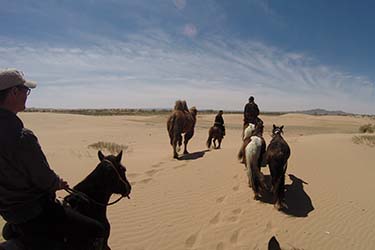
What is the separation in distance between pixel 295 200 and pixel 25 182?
6.86 metres

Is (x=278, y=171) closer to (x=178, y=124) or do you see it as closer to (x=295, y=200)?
(x=295, y=200)

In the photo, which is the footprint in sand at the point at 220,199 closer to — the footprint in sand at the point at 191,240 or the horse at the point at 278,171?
the horse at the point at 278,171

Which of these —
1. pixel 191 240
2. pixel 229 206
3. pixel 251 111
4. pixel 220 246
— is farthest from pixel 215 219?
pixel 251 111

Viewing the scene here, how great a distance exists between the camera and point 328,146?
14633 millimetres

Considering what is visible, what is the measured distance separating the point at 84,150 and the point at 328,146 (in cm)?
1073

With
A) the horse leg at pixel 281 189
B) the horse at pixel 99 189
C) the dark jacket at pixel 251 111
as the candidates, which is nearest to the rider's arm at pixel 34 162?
the horse at pixel 99 189

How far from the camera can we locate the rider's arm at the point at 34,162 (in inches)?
109

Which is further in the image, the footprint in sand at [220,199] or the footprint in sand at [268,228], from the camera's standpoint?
the footprint in sand at [220,199]

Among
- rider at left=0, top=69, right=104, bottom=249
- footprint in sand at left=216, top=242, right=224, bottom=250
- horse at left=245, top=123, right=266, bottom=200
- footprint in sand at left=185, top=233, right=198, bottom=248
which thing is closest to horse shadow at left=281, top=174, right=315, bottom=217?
horse at left=245, top=123, right=266, bottom=200

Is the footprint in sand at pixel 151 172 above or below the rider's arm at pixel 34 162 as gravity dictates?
below

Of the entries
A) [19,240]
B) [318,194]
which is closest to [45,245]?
[19,240]

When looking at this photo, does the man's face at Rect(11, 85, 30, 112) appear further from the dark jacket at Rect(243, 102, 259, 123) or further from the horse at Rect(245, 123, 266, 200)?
the dark jacket at Rect(243, 102, 259, 123)

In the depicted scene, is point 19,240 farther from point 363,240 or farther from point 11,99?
point 363,240

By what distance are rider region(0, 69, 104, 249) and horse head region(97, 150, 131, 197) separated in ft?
1.85
